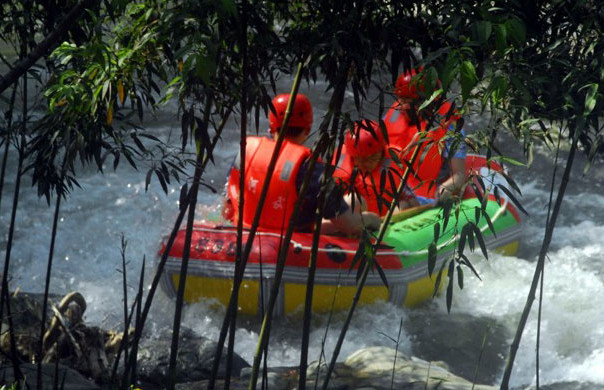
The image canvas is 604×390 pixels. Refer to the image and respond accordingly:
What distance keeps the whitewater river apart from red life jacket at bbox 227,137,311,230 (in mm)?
697

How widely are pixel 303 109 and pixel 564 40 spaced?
2992 mm

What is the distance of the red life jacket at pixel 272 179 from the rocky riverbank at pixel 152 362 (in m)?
1.12

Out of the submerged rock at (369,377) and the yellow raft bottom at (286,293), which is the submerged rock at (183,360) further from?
the yellow raft bottom at (286,293)

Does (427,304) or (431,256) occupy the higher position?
(431,256)

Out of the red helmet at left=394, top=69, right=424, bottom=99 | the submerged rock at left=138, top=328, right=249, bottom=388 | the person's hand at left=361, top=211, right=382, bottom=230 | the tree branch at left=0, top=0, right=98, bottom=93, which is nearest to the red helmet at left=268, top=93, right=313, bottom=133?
the person's hand at left=361, top=211, right=382, bottom=230

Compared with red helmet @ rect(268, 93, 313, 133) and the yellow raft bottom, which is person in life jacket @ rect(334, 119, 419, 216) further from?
the yellow raft bottom

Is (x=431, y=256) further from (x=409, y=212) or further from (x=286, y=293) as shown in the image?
(x=409, y=212)

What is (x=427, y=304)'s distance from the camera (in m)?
6.18

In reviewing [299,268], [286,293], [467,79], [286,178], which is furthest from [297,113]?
[467,79]

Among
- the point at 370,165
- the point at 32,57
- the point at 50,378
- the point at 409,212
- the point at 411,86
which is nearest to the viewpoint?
the point at 32,57

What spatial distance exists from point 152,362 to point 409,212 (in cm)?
241

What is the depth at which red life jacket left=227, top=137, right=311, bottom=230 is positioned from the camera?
519 centimetres

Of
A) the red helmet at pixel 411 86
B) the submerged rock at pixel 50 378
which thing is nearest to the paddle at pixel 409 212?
the submerged rock at pixel 50 378

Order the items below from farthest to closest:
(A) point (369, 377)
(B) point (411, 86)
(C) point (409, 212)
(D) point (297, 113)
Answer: (C) point (409, 212)
(D) point (297, 113)
(A) point (369, 377)
(B) point (411, 86)
